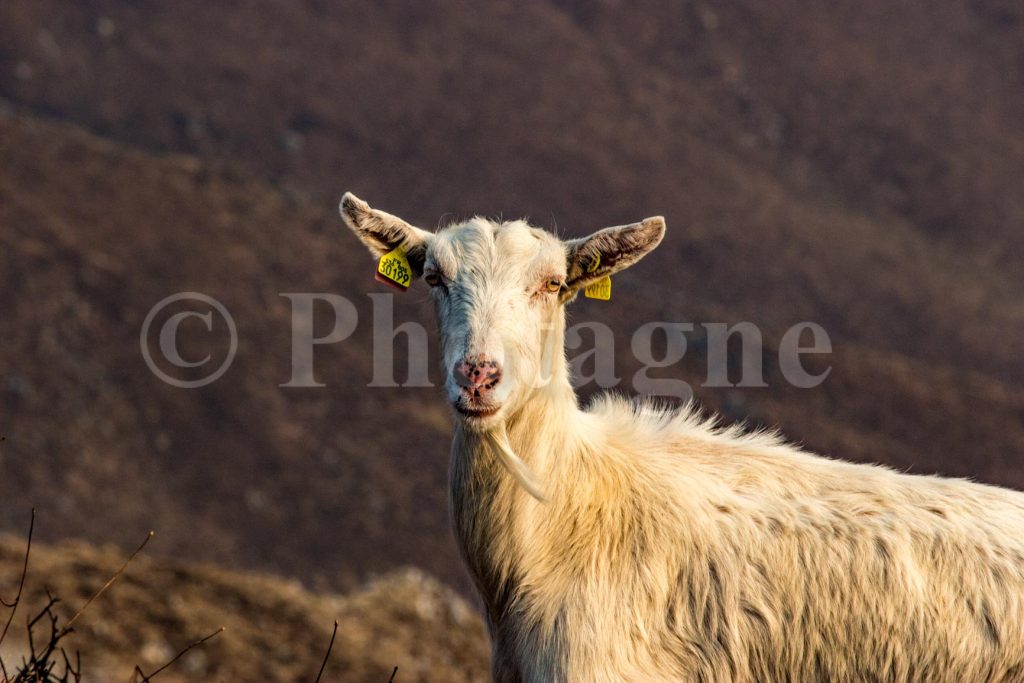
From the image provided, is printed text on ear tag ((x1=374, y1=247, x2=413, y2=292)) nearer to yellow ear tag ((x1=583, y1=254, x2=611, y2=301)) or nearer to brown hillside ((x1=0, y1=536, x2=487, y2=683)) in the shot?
yellow ear tag ((x1=583, y1=254, x2=611, y2=301))

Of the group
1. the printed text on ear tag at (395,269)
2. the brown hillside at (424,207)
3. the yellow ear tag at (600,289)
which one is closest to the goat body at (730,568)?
the yellow ear tag at (600,289)

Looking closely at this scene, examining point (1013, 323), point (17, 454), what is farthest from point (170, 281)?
point (1013, 323)

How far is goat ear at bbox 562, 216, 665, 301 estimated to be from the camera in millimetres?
6480

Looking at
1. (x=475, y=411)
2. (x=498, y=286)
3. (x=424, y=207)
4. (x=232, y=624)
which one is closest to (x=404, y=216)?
(x=424, y=207)

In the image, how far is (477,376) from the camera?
5.70 meters

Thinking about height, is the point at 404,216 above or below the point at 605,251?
above

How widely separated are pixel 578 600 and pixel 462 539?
2.41 feet

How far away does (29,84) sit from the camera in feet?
127

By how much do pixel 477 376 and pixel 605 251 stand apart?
1266 millimetres

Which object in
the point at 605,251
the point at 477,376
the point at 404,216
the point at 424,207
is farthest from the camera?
the point at 424,207

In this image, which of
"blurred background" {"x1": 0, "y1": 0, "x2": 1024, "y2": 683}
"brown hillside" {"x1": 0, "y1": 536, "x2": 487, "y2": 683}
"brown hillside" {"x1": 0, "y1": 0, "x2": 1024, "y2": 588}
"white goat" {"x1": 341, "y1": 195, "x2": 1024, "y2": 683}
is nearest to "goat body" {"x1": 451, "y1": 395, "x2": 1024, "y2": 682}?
"white goat" {"x1": 341, "y1": 195, "x2": 1024, "y2": 683}

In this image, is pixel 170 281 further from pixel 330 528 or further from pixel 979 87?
pixel 979 87

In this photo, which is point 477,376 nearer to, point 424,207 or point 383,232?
point 383,232

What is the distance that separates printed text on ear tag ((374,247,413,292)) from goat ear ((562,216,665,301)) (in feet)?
3.02
